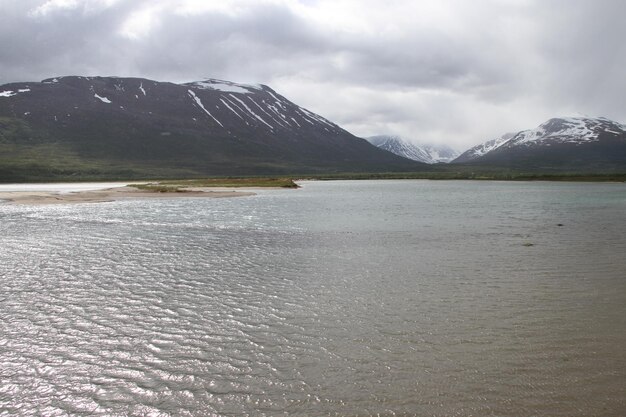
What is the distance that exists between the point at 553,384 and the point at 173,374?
8.58m

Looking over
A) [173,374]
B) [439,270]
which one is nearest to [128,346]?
[173,374]

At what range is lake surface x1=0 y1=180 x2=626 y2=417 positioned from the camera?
10297 mm

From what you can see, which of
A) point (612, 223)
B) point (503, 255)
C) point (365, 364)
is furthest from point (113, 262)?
point (612, 223)

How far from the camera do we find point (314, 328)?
14.7m

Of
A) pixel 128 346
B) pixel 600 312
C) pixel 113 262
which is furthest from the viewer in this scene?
pixel 113 262

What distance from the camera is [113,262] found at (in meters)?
25.2

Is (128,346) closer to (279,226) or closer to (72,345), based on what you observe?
(72,345)

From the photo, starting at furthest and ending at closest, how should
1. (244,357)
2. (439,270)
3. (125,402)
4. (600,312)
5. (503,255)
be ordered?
(503,255), (439,270), (600,312), (244,357), (125,402)

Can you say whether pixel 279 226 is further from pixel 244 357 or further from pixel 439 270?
pixel 244 357

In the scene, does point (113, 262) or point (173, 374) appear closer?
point (173, 374)

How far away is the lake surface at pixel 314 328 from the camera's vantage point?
10.3 metres

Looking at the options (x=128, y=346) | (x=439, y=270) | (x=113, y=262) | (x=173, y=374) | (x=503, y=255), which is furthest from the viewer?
(x=503, y=255)

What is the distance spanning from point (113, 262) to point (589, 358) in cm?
2153

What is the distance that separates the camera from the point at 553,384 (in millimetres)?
10781
